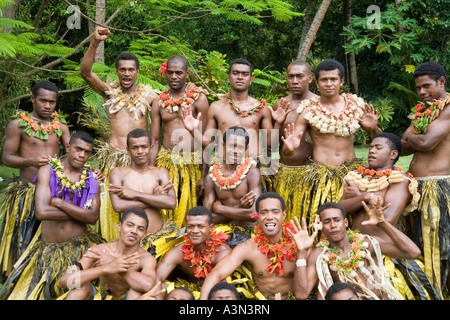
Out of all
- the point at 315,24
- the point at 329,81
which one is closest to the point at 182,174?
the point at 329,81

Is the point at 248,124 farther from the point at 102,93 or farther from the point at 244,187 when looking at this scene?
the point at 102,93

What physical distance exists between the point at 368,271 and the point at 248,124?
1.84 meters

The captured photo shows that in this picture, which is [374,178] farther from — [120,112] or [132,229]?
[120,112]

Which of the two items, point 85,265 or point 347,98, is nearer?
point 85,265

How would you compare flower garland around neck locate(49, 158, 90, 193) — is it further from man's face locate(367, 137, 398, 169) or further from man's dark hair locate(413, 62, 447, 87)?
man's dark hair locate(413, 62, 447, 87)

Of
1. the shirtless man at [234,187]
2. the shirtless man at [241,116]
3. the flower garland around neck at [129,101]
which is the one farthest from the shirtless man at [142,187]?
the flower garland around neck at [129,101]

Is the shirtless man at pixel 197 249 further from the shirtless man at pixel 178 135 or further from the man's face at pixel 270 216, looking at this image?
the shirtless man at pixel 178 135

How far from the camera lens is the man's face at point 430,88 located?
453cm

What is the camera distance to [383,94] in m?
12.4

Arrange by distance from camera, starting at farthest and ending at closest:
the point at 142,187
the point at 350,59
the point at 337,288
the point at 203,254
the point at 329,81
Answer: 1. the point at 350,59
2. the point at 329,81
3. the point at 142,187
4. the point at 203,254
5. the point at 337,288

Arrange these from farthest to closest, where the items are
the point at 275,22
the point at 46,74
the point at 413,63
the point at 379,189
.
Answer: the point at 275,22
the point at 413,63
the point at 46,74
the point at 379,189

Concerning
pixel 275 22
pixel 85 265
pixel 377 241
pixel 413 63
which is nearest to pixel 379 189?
pixel 377 241

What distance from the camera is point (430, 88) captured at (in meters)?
4.55

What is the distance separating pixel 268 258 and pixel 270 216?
0.32 m
